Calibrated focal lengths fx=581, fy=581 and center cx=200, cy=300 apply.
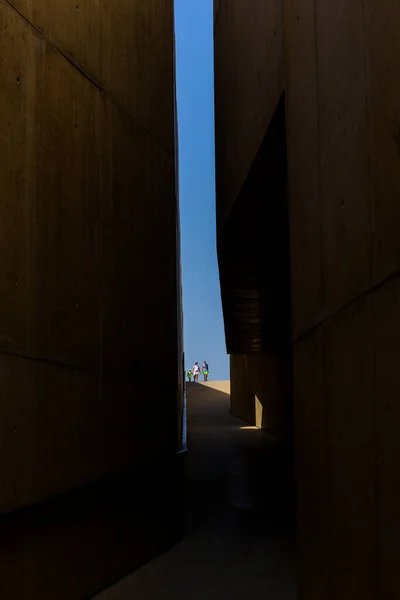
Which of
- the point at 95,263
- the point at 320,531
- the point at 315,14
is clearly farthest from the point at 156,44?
the point at 320,531

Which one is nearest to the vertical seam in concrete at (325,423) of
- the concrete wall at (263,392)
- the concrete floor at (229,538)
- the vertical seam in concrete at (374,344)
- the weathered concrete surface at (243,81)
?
the vertical seam in concrete at (374,344)

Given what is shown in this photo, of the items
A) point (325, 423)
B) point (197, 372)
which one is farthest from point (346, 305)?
point (197, 372)

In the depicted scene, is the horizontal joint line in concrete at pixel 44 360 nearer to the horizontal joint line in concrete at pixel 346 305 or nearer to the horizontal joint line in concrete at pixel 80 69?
the horizontal joint line in concrete at pixel 346 305

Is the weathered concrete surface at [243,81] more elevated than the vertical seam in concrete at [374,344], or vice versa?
the weathered concrete surface at [243,81]

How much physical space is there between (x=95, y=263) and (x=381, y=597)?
3.75 meters

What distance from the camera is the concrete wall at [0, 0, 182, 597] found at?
421cm

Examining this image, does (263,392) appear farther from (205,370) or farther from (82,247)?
(205,370)

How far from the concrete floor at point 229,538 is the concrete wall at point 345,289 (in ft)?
5.06

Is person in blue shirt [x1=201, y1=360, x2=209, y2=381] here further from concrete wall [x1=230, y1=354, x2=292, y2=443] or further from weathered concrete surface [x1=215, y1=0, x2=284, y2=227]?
weathered concrete surface [x1=215, y1=0, x2=284, y2=227]

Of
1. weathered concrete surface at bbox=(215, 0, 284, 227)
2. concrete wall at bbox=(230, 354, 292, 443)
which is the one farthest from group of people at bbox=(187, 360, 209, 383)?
weathered concrete surface at bbox=(215, 0, 284, 227)

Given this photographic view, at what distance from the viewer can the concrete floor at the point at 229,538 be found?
17.5 feet

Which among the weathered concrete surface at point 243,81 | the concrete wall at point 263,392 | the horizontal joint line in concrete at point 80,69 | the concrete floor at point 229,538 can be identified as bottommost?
the concrete floor at point 229,538

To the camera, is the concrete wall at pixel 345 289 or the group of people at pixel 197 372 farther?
the group of people at pixel 197 372

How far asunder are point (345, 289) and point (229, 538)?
194 inches
